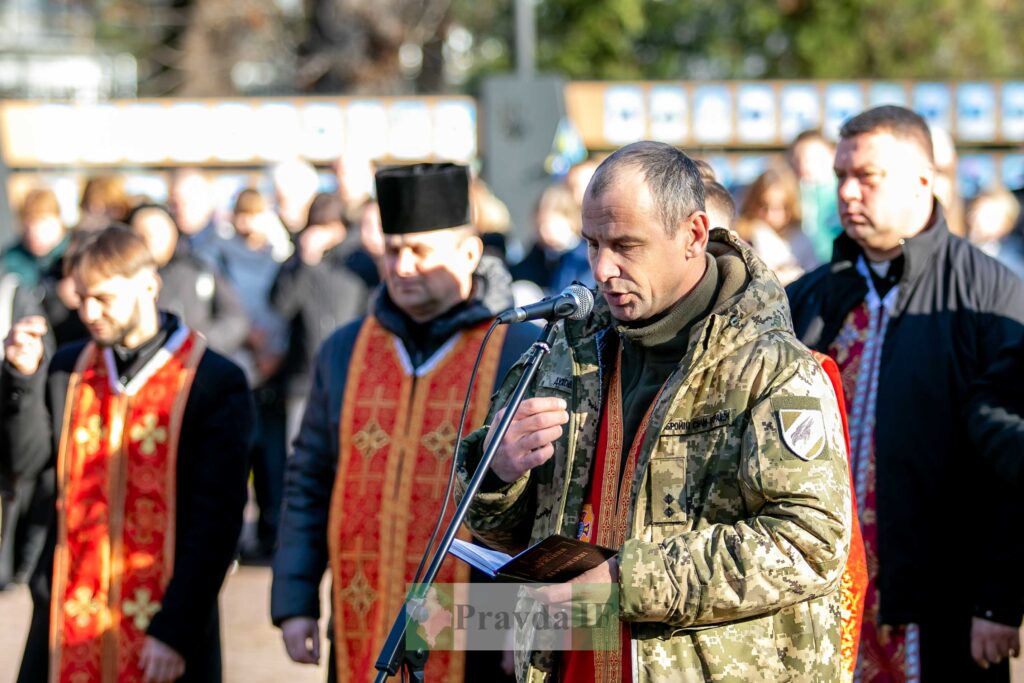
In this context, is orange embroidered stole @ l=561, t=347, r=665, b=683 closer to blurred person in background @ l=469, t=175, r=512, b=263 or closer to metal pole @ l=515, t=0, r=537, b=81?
blurred person in background @ l=469, t=175, r=512, b=263

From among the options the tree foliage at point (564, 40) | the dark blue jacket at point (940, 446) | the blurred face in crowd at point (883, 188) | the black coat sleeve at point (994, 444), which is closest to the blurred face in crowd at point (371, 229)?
the blurred face in crowd at point (883, 188)

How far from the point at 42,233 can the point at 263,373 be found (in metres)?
1.59

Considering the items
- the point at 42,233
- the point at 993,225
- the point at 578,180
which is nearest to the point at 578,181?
the point at 578,180

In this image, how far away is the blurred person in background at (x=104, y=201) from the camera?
8930 millimetres

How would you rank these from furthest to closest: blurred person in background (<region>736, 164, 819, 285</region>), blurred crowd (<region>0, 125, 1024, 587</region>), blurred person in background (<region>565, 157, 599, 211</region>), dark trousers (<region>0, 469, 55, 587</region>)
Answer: blurred person in background (<region>565, 157, 599, 211</region>) < blurred crowd (<region>0, 125, 1024, 587</region>) < blurred person in background (<region>736, 164, 819, 285</region>) < dark trousers (<region>0, 469, 55, 587</region>)

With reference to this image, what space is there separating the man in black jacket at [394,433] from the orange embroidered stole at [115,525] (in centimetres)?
46

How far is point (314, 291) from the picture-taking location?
30.1ft

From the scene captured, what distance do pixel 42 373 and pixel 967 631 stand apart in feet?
10.1

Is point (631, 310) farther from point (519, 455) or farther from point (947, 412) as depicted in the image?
point (947, 412)

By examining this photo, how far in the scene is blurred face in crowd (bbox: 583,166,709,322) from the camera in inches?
128

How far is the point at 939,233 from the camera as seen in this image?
4.68 meters

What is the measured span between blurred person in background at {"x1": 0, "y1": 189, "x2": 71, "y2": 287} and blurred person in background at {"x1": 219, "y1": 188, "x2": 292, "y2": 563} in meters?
1.09

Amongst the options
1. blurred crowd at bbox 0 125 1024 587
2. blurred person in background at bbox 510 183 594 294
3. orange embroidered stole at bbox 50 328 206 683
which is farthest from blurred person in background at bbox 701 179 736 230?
blurred person in background at bbox 510 183 594 294

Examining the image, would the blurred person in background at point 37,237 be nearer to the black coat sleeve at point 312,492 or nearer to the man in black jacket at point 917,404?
the black coat sleeve at point 312,492
